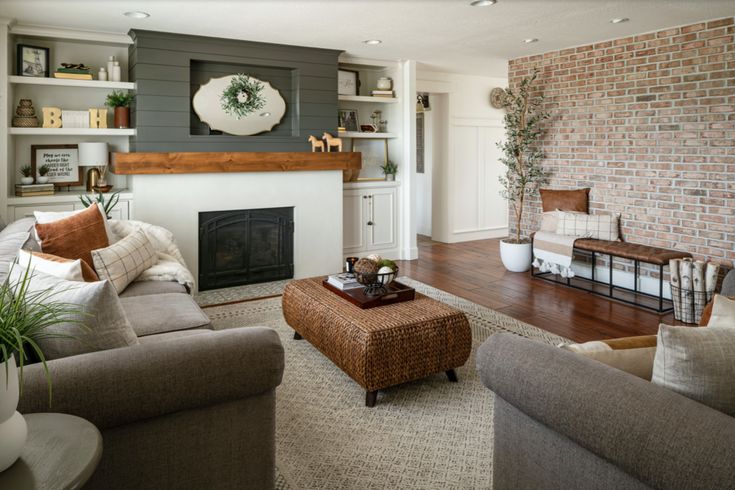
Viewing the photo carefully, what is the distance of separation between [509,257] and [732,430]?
15.2ft

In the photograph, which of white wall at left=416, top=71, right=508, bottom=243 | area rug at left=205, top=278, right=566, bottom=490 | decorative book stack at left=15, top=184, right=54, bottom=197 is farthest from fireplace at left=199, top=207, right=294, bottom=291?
white wall at left=416, top=71, right=508, bottom=243

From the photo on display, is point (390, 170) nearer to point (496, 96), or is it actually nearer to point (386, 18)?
point (386, 18)

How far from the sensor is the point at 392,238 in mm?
6293

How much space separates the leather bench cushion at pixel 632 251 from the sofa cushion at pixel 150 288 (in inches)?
135

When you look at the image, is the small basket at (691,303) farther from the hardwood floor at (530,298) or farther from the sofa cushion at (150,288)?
the sofa cushion at (150,288)

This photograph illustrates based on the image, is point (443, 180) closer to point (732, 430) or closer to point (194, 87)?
point (194, 87)

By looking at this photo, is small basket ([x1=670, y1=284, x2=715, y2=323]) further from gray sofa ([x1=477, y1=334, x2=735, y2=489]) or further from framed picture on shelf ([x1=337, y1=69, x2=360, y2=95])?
framed picture on shelf ([x1=337, y1=69, x2=360, y2=95])

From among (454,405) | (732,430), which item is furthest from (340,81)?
(732,430)

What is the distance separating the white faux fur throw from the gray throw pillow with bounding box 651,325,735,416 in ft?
9.04

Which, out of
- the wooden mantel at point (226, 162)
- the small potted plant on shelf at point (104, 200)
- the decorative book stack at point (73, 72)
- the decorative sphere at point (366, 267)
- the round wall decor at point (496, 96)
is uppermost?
the round wall decor at point (496, 96)

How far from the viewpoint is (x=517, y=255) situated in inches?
221

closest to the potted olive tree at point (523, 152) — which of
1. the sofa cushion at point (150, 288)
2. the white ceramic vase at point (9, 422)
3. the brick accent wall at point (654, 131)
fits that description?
the brick accent wall at point (654, 131)

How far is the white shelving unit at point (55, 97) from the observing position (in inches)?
169

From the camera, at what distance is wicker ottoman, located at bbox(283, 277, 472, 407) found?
2.60 metres
